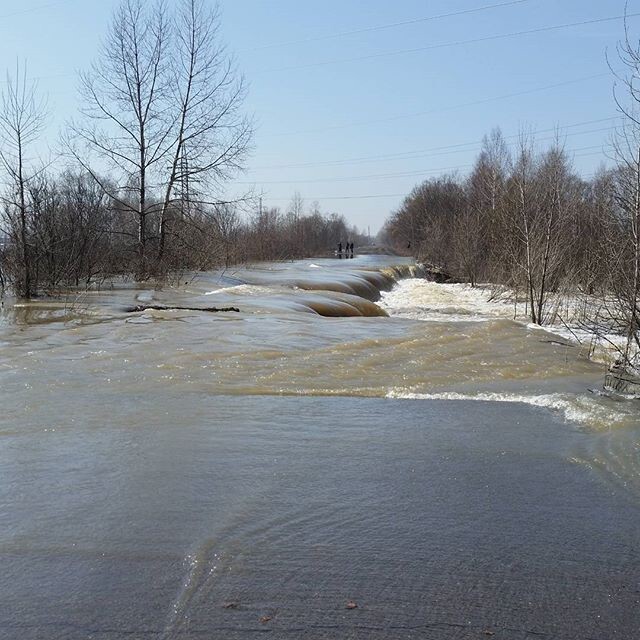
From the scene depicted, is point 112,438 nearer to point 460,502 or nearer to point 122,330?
point 460,502

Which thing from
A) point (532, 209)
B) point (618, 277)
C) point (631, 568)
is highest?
point (532, 209)

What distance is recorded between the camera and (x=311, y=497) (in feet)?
12.7

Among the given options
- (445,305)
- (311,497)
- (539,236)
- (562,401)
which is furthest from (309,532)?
(445,305)

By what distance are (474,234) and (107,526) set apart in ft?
83.8

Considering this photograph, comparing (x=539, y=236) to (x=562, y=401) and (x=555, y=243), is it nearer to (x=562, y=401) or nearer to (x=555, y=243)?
(x=555, y=243)

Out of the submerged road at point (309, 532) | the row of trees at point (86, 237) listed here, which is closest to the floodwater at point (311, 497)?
the submerged road at point (309, 532)

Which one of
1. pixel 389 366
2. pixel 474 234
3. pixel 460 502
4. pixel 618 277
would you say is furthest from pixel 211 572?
pixel 474 234

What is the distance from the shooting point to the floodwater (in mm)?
2678

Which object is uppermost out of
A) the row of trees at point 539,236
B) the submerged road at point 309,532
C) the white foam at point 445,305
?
the row of trees at point 539,236

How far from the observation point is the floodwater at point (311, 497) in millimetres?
2678

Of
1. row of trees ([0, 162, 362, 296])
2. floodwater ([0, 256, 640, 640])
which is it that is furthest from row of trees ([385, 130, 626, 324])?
row of trees ([0, 162, 362, 296])

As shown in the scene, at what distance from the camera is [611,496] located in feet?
13.1

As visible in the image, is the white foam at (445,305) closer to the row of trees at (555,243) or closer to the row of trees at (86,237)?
the row of trees at (555,243)

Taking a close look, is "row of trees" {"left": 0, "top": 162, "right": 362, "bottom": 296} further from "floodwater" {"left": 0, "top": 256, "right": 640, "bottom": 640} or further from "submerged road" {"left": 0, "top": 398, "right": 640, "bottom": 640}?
"submerged road" {"left": 0, "top": 398, "right": 640, "bottom": 640}
